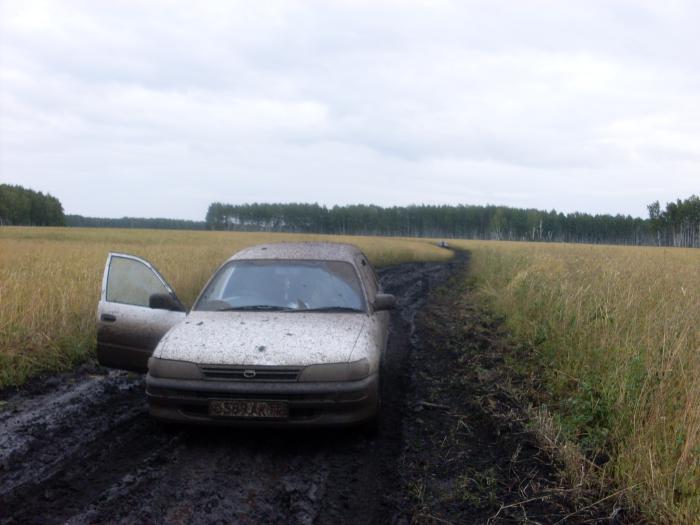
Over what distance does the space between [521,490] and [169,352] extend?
2.79 meters

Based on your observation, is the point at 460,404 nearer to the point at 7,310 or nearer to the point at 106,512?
the point at 106,512

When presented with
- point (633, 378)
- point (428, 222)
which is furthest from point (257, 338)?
point (428, 222)

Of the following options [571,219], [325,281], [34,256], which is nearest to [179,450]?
[325,281]

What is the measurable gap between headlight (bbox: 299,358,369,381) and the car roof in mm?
1865

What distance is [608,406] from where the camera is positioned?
4547mm

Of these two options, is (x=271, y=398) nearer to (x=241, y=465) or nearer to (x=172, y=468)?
(x=241, y=465)

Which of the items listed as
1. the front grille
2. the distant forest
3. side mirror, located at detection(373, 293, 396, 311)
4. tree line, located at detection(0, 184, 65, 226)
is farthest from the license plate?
the distant forest

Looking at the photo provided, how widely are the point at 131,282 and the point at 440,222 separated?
Answer: 430 feet

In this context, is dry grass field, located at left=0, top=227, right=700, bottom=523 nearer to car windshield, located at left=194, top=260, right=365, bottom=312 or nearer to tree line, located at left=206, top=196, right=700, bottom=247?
car windshield, located at left=194, top=260, right=365, bottom=312

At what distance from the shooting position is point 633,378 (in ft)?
15.1

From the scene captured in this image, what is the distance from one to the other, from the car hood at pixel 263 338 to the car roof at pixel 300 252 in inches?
38.3

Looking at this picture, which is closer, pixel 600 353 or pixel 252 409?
pixel 252 409

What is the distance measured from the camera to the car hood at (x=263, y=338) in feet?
15.1

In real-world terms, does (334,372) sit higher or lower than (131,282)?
lower
